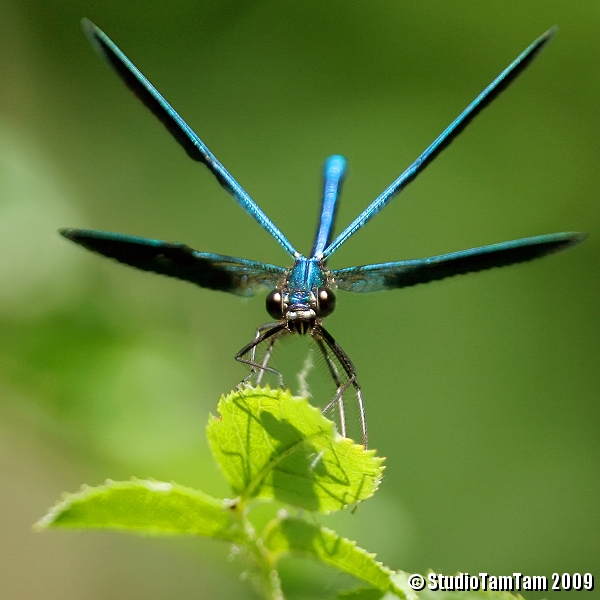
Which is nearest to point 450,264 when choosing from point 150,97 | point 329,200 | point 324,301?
point 324,301

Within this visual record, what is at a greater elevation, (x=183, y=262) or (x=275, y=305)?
(x=183, y=262)

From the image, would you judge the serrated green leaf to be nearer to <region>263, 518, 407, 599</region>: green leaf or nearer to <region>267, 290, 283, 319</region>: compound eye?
<region>263, 518, 407, 599</region>: green leaf

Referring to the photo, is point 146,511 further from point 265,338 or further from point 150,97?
point 150,97

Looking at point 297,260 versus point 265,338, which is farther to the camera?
point 297,260

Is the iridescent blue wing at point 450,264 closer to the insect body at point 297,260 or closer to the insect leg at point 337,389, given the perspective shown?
the insect body at point 297,260

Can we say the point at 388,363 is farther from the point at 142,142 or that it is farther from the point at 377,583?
the point at 377,583

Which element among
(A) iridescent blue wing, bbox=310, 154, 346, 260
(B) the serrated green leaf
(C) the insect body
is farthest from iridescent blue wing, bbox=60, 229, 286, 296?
(B) the serrated green leaf

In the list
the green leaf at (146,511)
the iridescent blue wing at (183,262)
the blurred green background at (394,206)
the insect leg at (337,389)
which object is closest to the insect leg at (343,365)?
the insect leg at (337,389)
